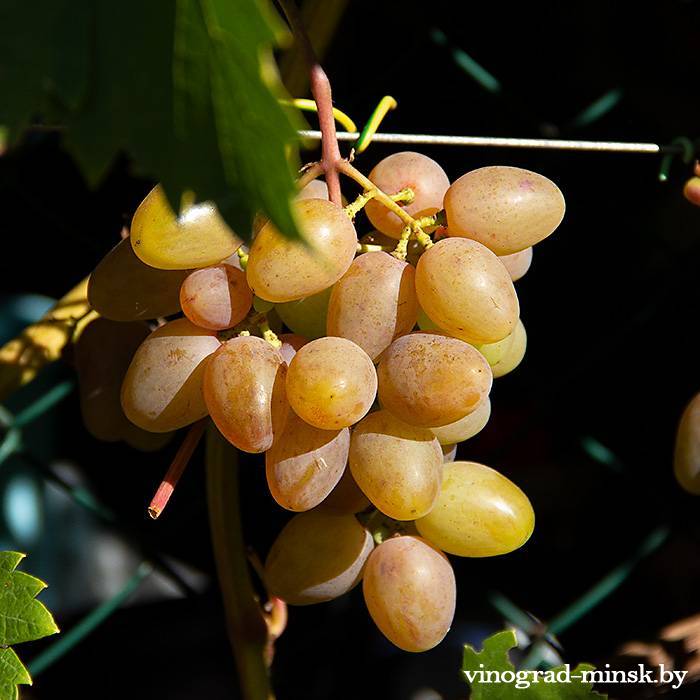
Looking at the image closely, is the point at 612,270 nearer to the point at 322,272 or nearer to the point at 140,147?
the point at 322,272

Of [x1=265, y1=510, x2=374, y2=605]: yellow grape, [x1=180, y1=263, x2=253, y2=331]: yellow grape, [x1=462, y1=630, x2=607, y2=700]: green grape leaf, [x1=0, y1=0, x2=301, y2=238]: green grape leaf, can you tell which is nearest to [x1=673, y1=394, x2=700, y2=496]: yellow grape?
[x1=462, y1=630, x2=607, y2=700]: green grape leaf

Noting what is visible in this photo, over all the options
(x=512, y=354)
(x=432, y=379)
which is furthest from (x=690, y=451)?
(x=432, y=379)

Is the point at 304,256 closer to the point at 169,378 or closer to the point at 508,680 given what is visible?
the point at 169,378

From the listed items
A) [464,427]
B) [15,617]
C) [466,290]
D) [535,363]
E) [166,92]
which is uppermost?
[166,92]

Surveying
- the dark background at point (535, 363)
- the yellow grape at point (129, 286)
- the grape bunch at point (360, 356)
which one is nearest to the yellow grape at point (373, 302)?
the grape bunch at point (360, 356)

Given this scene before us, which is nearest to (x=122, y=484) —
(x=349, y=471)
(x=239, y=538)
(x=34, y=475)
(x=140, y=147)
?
(x=34, y=475)

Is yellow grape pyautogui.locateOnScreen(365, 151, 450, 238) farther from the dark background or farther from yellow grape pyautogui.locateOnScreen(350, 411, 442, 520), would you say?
the dark background
